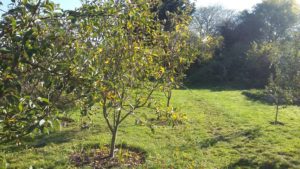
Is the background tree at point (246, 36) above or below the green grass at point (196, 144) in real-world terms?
above

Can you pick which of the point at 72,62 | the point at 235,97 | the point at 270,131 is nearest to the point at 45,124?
the point at 72,62

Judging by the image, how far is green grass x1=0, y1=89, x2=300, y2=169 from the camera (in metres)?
10.9

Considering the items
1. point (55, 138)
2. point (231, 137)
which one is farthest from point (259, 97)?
point (55, 138)

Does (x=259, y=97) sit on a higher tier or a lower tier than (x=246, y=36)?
lower

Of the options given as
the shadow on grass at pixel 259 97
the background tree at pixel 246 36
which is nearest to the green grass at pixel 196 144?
the shadow on grass at pixel 259 97

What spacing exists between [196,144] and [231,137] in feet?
7.94

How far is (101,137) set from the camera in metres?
13.3

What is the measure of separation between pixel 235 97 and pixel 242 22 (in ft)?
85.9

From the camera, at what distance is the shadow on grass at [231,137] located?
13758mm

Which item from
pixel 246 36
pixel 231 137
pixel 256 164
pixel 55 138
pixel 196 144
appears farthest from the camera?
pixel 246 36

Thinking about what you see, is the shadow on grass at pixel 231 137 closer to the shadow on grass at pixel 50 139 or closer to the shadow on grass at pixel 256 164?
the shadow on grass at pixel 256 164

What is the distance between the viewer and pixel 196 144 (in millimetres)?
13438

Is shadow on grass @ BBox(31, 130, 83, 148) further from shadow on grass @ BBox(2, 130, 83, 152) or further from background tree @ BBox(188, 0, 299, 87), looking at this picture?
background tree @ BBox(188, 0, 299, 87)

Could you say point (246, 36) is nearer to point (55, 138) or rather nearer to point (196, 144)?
point (196, 144)
